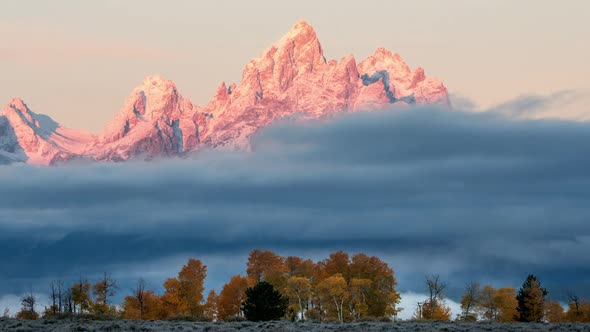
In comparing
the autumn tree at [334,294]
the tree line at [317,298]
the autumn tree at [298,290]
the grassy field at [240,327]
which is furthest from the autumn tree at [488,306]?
the grassy field at [240,327]

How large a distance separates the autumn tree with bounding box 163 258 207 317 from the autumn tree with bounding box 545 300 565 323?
6715 cm

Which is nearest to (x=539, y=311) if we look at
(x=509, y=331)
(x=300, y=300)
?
(x=300, y=300)

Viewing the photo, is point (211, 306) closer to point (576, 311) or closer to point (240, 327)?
point (576, 311)

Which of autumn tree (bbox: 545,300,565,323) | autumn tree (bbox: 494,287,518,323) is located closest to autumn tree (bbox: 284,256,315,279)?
autumn tree (bbox: 494,287,518,323)

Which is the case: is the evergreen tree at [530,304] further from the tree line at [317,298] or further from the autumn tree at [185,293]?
the autumn tree at [185,293]

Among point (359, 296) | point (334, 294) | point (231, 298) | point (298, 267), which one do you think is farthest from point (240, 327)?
point (298, 267)

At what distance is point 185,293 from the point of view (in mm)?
179500

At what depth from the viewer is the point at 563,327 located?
84812 millimetres

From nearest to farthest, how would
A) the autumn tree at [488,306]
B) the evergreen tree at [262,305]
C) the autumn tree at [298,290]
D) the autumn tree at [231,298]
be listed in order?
the evergreen tree at [262,305], the autumn tree at [298,290], the autumn tree at [231,298], the autumn tree at [488,306]

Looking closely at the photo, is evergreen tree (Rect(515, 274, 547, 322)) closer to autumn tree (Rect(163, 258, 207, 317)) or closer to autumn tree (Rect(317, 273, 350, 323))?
autumn tree (Rect(317, 273, 350, 323))

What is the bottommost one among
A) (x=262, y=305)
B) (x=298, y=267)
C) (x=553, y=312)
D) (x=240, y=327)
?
(x=553, y=312)

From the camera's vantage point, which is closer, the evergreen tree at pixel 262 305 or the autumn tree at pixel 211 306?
the evergreen tree at pixel 262 305

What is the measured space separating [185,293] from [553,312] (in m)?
73.2

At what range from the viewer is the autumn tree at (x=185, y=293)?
176 meters
